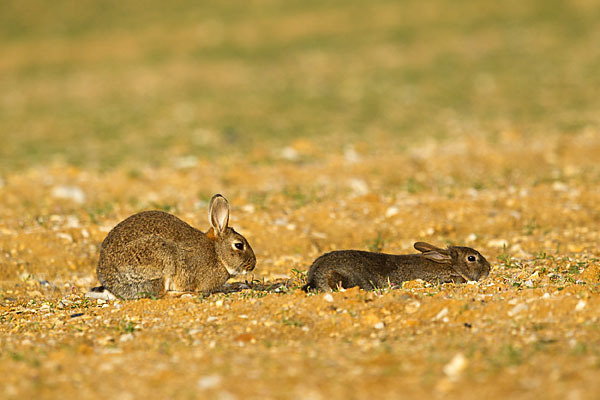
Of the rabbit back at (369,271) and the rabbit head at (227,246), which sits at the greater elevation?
the rabbit head at (227,246)

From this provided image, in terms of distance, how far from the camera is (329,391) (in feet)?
14.8

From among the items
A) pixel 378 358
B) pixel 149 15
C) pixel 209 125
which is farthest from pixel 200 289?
pixel 149 15

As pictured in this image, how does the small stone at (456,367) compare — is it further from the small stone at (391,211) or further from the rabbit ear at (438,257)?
the small stone at (391,211)

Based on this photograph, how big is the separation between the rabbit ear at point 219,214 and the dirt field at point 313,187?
70cm

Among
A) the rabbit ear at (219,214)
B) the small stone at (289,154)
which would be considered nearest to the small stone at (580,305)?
the rabbit ear at (219,214)

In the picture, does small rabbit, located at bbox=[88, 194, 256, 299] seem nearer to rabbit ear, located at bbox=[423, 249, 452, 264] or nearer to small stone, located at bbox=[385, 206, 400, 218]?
rabbit ear, located at bbox=[423, 249, 452, 264]

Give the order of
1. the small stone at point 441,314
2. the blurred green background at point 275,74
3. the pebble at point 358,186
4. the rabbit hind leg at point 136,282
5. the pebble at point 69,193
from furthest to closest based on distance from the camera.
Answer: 1. the blurred green background at point 275,74
2. the pebble at point 69,193
3. the pebble at point 358,186
4. the rabbit hind leg at point 136,282
5. the small stone at point 441,314

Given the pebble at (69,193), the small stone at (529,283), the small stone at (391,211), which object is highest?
the pebble at (69,193)

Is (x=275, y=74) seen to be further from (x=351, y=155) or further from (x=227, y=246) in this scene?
(x=227, y=246)

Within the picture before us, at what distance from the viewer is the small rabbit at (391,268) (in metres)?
7.20

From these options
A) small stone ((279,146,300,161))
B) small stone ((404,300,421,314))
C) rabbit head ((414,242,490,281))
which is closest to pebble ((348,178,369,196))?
small stone ((279,146,300,161))

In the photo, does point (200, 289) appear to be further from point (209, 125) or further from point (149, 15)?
point (149, 15)

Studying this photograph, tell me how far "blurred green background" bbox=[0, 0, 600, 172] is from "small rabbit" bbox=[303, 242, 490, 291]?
23.5 feet

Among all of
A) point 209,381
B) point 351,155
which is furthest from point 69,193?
point 209,381
